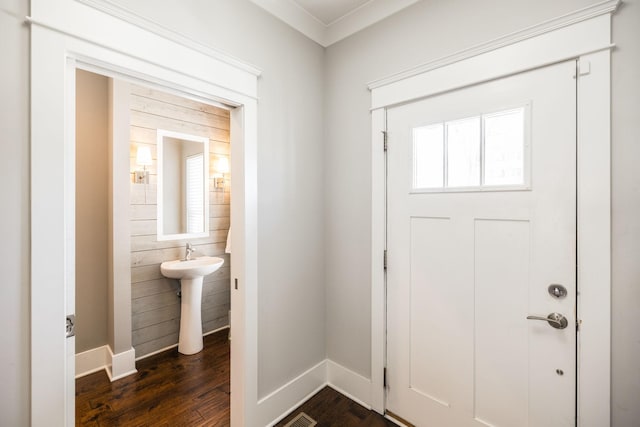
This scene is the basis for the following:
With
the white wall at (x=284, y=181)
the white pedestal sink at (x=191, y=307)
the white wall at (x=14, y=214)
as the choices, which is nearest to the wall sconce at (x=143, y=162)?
the white pedestal sink at (x=191, y=307)

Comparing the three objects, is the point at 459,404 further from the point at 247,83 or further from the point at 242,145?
the point at 247,83

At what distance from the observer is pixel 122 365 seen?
7.82 ft

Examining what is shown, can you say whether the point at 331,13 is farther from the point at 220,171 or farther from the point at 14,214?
the point at 14,214

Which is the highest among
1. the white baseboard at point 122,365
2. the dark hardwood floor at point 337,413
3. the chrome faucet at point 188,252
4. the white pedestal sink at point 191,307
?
the chrome faucet at point 188,252

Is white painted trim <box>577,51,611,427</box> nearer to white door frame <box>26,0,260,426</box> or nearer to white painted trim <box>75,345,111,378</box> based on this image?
white door frame <box>26,0,260,426</box>

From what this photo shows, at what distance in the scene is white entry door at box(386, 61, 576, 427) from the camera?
1.31m

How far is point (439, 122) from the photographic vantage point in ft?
5.45

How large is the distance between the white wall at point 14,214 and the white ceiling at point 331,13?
1.22 metres

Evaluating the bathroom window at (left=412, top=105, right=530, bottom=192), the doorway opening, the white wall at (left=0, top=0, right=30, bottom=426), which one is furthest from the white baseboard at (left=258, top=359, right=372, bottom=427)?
the bathroom window at (left=412, top=105, right=530, bottom=192)

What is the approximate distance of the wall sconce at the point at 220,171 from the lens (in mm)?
3160

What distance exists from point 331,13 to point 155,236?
2.41m

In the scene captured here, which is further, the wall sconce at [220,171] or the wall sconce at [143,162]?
the wall sconce at [220,171]

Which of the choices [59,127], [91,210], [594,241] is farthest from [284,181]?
[91,210]

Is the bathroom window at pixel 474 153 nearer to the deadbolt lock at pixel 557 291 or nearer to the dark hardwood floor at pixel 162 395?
the deadbolt lock at pixel 557 291
